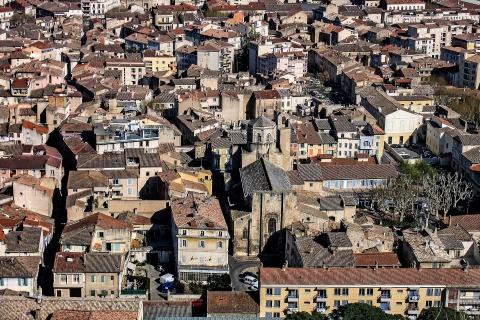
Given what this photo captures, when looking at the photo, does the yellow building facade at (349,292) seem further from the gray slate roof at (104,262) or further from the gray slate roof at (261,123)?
the gray slate roof at (261,123)

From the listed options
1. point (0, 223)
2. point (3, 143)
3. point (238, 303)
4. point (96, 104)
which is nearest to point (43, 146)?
point (3, 143)

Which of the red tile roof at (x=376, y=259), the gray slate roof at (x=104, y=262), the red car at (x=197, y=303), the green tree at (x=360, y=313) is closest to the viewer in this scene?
the green tree at (x=360, y=313)

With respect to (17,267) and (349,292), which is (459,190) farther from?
(17,267)

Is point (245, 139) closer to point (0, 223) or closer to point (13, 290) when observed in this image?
point (0, 223)

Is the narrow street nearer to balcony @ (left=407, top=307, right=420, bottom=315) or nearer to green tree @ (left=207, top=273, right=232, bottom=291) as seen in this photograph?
green tree @ (left=207, top=273, right=232, bottom=291)

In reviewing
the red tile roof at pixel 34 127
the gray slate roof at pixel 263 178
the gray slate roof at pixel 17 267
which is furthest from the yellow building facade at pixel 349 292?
the red tile roof at pixel 34 127

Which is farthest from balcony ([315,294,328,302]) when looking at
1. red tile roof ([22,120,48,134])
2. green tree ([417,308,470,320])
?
red tile roof ([22,120,48,134])
